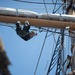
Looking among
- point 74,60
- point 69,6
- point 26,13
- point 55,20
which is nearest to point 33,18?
point 26,13

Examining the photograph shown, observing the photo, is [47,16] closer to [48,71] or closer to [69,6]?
[48,71]

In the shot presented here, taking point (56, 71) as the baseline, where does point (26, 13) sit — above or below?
above

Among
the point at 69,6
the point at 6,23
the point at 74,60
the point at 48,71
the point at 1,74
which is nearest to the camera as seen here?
the point at 1,74

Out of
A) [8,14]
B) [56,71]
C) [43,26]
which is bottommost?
[56,71]

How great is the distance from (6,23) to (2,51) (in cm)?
330

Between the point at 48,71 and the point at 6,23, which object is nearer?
the point at 6,23

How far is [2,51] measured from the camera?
0.57 metres

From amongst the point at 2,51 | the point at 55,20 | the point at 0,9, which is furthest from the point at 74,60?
the point at 2,51

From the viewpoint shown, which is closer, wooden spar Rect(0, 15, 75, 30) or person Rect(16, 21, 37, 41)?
person Rect(16, 21, 37, 41)

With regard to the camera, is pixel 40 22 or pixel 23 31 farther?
pixel 40 22

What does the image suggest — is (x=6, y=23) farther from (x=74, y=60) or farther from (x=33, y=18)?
(x=74, y=60)

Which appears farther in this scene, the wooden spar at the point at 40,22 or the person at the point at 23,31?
the wooden spar at the point at 40,22

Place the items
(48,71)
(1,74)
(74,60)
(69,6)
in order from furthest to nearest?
(69,6) → (48,71) → (74,60) → (1,74)

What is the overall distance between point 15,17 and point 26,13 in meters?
0.23
